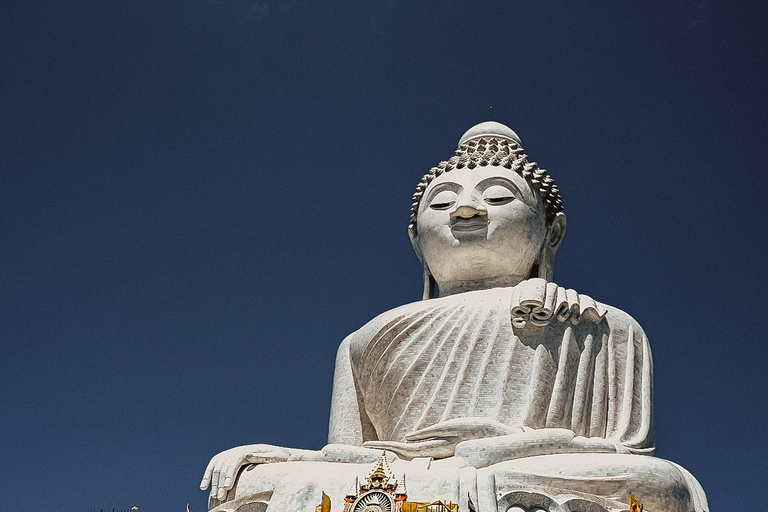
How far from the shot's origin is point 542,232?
11.5 meters

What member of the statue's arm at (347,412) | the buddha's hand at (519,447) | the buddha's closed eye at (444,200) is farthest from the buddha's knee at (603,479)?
the buddha's closed eye at (444,200)

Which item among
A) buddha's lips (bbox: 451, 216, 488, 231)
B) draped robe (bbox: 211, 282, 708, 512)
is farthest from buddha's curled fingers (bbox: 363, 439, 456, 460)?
buddha's lips (bbox: 451, 216, 488, 231)

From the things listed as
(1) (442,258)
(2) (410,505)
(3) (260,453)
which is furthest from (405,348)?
(2) (410,505)

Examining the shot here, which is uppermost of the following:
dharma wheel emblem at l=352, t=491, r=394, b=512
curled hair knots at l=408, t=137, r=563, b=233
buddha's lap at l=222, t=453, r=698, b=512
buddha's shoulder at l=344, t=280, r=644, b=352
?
curled hair knots at l=408, t=137, r=563, b=233

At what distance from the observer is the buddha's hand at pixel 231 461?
8875mm

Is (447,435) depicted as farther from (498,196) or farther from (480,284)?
(498,196)

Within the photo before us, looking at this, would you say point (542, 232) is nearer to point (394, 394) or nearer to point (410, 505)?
point (394, 394)

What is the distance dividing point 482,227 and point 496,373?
1.84 m

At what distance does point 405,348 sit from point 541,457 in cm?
233

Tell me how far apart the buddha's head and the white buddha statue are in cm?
2

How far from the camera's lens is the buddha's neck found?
11242 millimetres

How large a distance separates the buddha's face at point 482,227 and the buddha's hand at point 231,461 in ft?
10.2

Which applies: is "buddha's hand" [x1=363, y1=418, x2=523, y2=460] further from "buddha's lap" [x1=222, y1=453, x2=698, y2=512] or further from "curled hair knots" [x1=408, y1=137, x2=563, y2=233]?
"curled hair knots" [x1=408, y1=137, x2=563, y2=233]

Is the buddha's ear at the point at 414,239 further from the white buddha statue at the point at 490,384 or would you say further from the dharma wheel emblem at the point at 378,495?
the dharma wheel emblem at the point at 378,495
